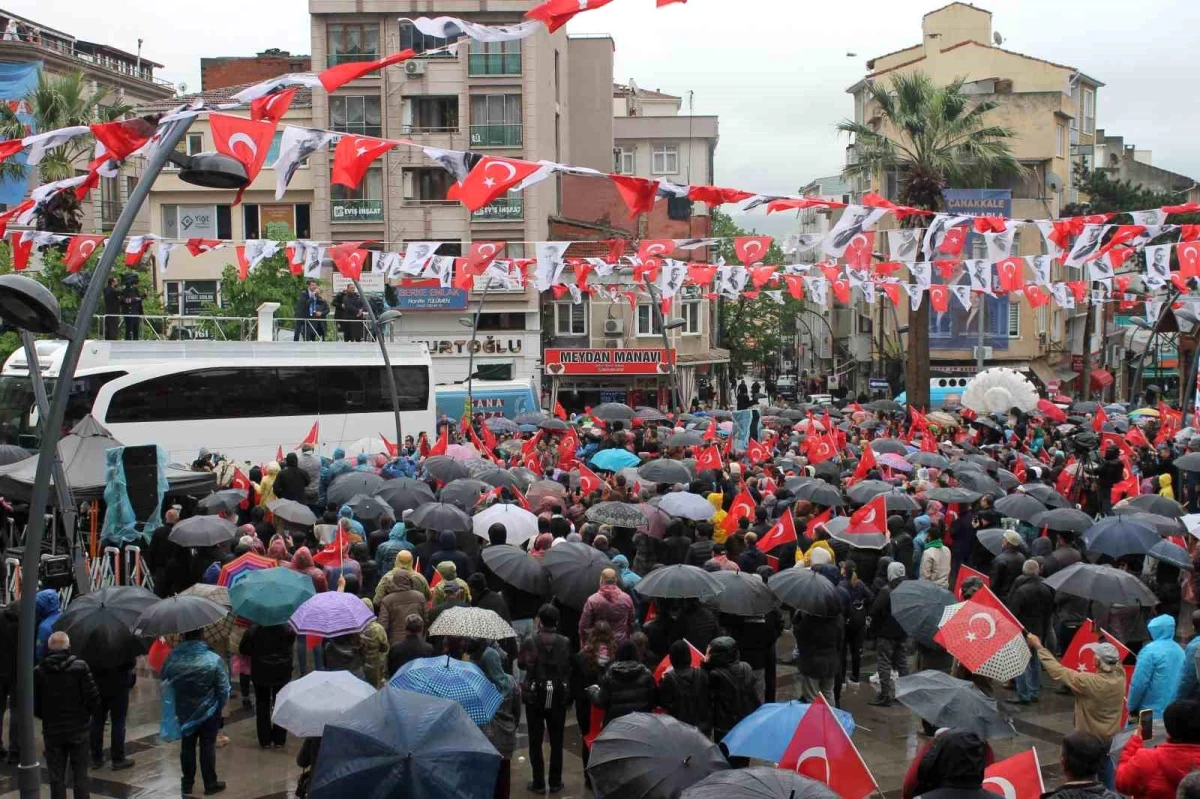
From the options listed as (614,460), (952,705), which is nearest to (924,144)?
(614,460)

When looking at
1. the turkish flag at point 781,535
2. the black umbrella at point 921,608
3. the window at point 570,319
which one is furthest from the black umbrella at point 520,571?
the window at point 570,319

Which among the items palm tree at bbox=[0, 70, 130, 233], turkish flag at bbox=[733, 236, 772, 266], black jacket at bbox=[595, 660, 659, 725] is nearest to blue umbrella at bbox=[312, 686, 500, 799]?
black jacket at bbox=[595, 660, 659, 725]

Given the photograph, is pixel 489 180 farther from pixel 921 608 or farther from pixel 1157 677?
pixel 1157 677

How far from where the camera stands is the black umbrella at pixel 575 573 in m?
11.2

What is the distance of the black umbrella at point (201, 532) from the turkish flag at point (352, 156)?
3.88 metres

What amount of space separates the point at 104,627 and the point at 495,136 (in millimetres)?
43606

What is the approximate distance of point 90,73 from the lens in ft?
190

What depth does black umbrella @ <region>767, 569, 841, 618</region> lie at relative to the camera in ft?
35.2

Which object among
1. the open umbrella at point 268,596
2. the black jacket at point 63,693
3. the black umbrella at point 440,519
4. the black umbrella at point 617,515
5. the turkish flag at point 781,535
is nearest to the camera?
the black jacket at point 63,693

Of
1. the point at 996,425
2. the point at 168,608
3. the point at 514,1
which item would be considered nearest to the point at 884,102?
the point at 996,425

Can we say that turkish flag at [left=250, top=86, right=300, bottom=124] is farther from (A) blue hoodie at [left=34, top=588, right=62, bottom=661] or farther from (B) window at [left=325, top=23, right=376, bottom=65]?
(B) window at [left=325, top=23, right=376, bottom=65]

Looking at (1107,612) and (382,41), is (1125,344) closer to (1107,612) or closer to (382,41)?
(382,41)

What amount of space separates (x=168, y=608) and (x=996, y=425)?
21176 millimetres

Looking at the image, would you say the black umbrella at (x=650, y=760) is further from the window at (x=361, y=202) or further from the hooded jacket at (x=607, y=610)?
the window at (x=361, y=202)
